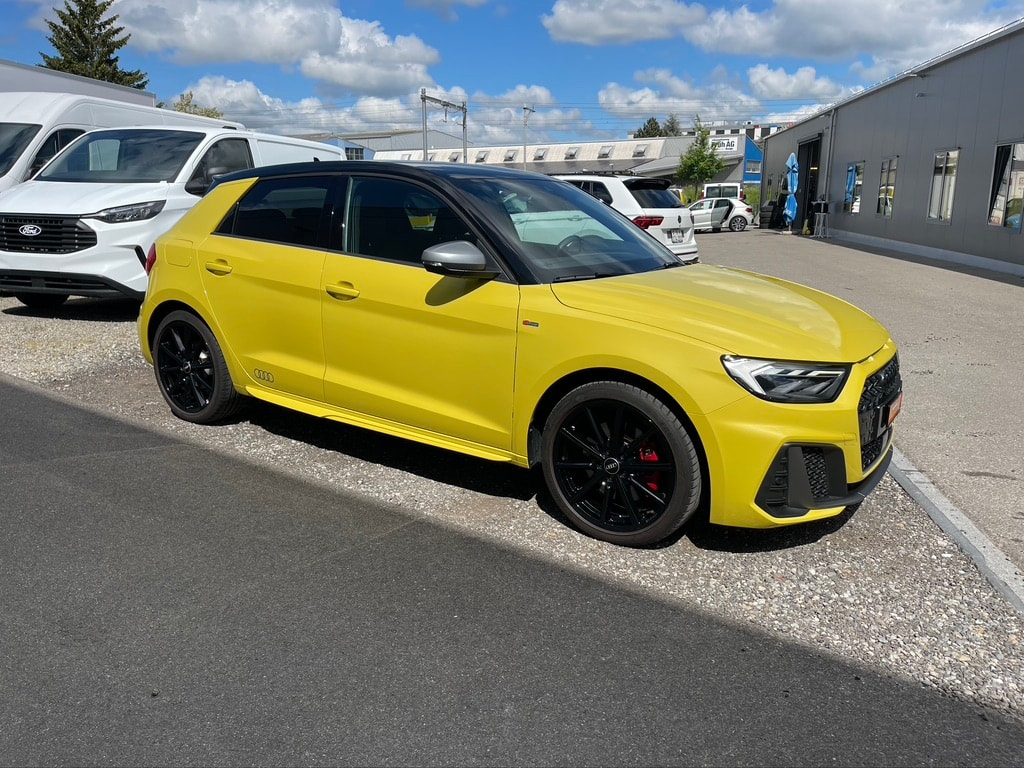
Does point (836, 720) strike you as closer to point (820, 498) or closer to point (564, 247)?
point (820, 498)

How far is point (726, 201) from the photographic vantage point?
35.3 m

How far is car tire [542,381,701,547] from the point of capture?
356 centimetres

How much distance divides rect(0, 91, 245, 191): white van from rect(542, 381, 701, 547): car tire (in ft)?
32.6

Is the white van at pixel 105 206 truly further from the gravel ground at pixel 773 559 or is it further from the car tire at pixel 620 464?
the car tire at pixel 620 464

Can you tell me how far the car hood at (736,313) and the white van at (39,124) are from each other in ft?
32.3

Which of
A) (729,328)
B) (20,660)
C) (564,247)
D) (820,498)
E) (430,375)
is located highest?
(564,247)

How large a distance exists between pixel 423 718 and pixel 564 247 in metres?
2.52

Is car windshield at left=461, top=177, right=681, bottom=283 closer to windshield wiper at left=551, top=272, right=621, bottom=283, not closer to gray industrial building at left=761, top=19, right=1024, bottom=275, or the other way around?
windshield wiper at left=551, top=272, right=621, bottom=283

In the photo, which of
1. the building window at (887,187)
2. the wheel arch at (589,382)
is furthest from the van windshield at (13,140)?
the building window at (887,187)

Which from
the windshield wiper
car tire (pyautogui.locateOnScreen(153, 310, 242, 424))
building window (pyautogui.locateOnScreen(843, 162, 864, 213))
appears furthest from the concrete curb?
building window (pyautogui.locateOnScreen(843, 162, 864, 213))

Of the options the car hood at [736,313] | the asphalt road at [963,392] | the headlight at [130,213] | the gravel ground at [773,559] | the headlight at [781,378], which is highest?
the headlight at [130,213]

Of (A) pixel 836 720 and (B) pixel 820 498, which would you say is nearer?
(A) pixel 836 720

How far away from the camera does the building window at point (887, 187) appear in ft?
74.5

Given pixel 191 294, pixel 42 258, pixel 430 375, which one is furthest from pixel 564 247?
pixel 42 258
